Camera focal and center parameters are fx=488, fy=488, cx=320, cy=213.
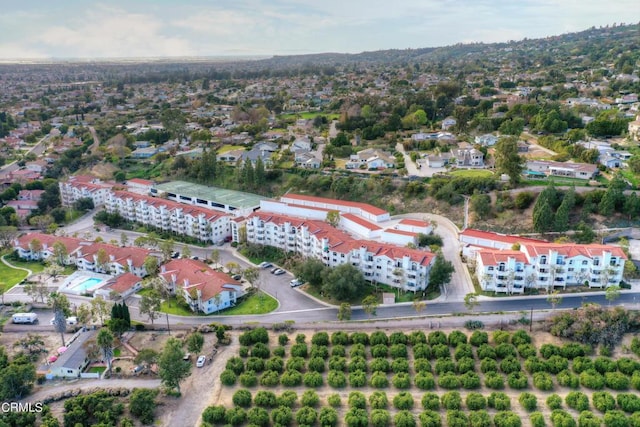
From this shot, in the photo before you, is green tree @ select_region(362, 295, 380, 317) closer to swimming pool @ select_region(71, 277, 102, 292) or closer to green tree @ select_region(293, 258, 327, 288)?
green tree @ select_region(293, 258, 327, 288)

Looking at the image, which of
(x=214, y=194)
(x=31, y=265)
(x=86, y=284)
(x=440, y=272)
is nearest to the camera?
(x=440, y=272)

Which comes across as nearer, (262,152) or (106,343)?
(106,343)

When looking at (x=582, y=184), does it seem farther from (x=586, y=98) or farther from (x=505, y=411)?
(x=586, y=98)

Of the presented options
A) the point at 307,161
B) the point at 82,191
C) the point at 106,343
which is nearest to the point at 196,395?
the point at 106,343

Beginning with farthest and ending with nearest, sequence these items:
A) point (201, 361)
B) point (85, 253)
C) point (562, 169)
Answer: point (562, 169), point (85, 253), point (201, 361)

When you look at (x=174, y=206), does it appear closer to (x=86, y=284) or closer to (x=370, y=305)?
(x=86, y=284)

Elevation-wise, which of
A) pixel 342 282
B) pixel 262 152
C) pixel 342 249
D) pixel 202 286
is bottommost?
pixel 202 286

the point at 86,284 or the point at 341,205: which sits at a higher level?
the point at 341,205

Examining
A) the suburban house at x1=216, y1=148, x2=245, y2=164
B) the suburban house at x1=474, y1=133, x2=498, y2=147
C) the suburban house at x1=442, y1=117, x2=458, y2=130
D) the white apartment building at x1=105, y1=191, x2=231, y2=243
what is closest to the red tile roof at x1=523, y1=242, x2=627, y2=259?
the white apartment building at x1=105, y1=191, x2=231, y2=243
